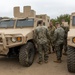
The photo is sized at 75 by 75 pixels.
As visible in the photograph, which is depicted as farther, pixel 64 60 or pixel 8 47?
pixel 64 60

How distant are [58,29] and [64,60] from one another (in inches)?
42.1

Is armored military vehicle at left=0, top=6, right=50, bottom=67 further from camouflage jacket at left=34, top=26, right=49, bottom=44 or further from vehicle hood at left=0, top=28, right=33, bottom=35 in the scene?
camouflage jacket at left=34, top=26, right=49, bottom=44

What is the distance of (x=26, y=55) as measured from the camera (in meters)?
6.81

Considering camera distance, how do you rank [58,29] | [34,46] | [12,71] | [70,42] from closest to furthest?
[70,42] → [12,71] → [58,29] → [34,46]

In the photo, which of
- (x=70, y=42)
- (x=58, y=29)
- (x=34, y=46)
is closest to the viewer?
(x=70, y=42)

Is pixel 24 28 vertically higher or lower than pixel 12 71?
higher

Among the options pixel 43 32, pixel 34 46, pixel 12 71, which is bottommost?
pixel 12 71

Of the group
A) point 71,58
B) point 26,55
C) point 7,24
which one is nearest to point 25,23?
point 7,24

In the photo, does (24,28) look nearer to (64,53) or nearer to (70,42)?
(64,53)

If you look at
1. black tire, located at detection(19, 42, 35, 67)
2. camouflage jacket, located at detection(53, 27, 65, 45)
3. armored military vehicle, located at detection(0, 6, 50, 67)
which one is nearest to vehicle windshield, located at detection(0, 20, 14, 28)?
armored military vehicle, located at detection(0, 6, 50, 67)

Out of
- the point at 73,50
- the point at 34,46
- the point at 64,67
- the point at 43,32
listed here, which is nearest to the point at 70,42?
the point at 73,50

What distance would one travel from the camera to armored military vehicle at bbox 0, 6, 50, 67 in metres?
6.75

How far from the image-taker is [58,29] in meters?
7.25

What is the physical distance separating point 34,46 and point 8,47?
1259mm
